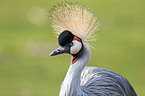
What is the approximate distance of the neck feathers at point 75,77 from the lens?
2.66 meters

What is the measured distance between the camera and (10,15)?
7.96 m

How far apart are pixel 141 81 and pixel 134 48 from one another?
3.90ft

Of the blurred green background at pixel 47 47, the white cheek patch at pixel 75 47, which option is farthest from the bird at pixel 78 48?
the blurred green background at pixel 47 47

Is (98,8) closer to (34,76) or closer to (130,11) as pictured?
(130,11)

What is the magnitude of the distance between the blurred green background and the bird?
1.88 m

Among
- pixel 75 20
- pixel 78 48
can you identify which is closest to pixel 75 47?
pixel 78 48

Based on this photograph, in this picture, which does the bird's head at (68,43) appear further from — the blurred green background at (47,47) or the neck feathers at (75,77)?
the blurred green background at (47,47)

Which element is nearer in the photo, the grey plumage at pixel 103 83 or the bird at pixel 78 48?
the bird at pixel 78 48

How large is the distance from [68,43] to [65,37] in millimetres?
46

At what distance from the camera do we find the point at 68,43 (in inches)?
105

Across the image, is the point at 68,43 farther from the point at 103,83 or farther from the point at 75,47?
the point at 103,83

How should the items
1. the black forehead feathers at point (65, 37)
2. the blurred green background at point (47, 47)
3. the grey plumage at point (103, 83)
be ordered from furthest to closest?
the blurred green background at point (47, 47) → the grey plumage at point (103, 83) → the black forehead feathers at point (65, 37)

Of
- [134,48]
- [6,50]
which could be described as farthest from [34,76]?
[134,48]

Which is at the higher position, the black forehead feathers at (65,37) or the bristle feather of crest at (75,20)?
the bristle feather of crest at (75,20)
